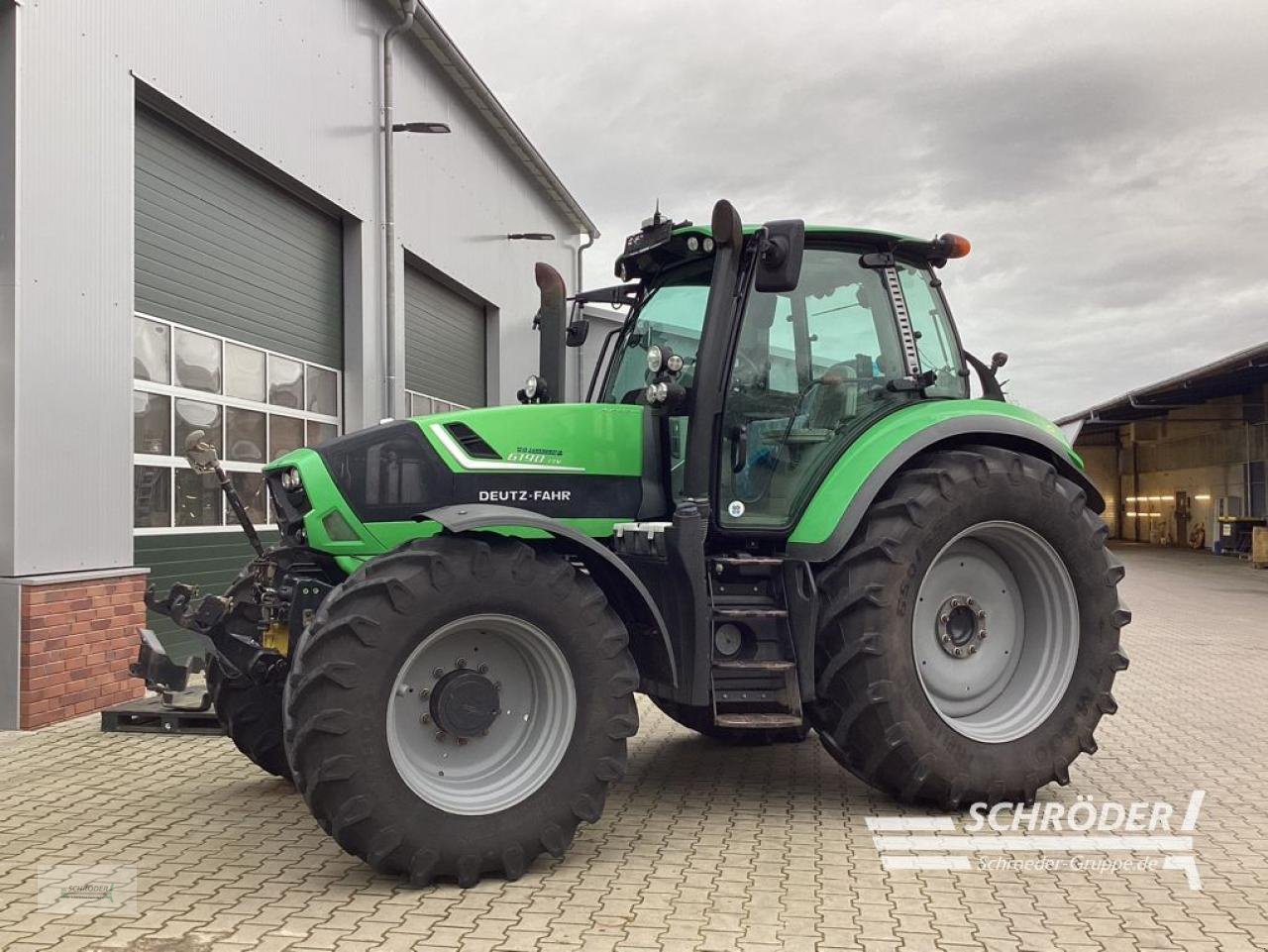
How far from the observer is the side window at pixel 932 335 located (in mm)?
5816

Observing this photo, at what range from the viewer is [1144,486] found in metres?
40.5

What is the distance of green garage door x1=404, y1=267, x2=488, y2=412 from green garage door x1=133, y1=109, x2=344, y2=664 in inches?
100

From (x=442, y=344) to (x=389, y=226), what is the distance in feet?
11.6

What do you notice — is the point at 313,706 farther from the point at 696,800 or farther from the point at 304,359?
the point at 304,359

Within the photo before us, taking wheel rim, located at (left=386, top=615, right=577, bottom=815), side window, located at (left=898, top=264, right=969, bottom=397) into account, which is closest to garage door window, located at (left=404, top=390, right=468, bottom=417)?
side window, located at (left=898, top=264, right=969, bottom=397)

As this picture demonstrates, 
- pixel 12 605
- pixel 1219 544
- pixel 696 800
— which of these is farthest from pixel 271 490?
pixel 1219 544

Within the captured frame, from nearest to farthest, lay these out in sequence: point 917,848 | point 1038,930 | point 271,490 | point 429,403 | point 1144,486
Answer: point 1038,930
point 917,848
point 271,490
point 429,403
point 1144,486

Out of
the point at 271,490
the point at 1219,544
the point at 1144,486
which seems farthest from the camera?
the point at 1144,486

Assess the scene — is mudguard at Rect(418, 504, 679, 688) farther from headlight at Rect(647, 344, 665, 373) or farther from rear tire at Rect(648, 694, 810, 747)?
rear tire at Rect(648, 694, 810, 747)

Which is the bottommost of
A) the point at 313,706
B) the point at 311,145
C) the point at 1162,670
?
the point at 1162,670

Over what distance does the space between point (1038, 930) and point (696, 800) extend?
205 cm
